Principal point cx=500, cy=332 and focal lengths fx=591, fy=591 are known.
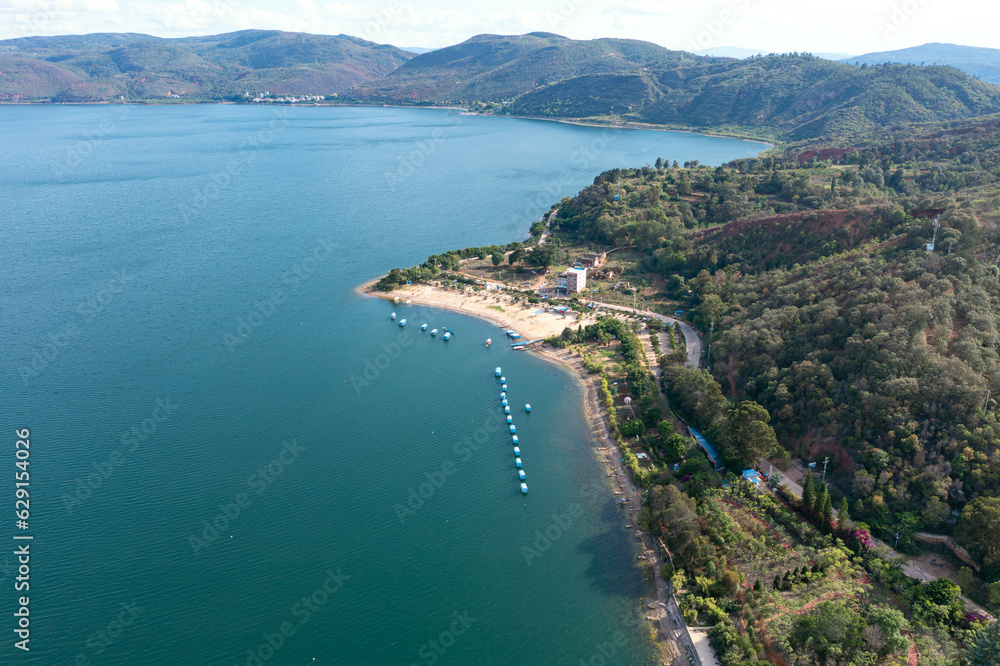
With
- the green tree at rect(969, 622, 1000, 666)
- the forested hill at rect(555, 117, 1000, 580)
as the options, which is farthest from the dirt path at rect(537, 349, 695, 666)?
the green tree at rect(969, 622, 1000, 666)

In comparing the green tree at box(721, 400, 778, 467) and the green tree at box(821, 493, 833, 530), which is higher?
the green tree at box(721, 400, 778, 467)

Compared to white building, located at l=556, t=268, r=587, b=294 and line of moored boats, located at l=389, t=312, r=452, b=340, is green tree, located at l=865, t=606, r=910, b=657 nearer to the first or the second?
line of moored boats, located at l=389, t=312, r=452, b=340

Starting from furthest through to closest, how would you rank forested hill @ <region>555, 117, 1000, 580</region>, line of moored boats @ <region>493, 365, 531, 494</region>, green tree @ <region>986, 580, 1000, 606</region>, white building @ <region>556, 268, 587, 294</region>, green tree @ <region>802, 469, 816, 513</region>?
1. white building @ <region>556, 268, 587, 294</region>
2. line of moored boats @ <region>493, 365, 531, 494</region>
3. green tree @ <region>802, 469, 816, 513</region>
4. forested hill @ <region>555, 117, 1000, 580</region>
5. green tree @ <region>986, 580, 1000, 606</region>

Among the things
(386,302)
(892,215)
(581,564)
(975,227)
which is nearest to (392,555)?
(581,564)

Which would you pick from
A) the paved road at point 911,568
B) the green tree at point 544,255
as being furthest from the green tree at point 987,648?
the green tree at point 544,255

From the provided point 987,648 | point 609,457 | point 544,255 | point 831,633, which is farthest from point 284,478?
point 544,255
